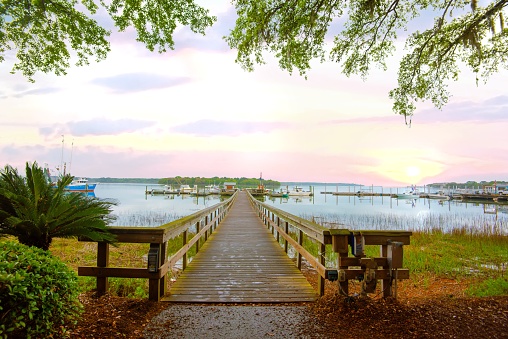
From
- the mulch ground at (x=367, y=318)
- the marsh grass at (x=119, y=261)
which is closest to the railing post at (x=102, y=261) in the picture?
the mulch ground at (x=367, y=318)

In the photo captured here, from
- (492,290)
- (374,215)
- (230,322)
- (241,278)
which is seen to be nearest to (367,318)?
(230,322)

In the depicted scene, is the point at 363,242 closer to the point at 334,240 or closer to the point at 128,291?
the point at 334,240

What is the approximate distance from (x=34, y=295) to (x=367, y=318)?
11.8 feet

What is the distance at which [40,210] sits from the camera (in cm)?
378

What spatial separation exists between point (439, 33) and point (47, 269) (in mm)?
10924

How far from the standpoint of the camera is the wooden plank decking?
16.7ft

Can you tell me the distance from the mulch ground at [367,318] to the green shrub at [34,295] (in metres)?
0.36

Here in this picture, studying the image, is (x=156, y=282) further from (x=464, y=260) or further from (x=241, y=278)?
(x=464, y=260)

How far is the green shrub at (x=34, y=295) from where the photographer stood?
2.52m

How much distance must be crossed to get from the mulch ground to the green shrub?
363 millimetres

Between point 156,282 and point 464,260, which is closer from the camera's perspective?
point 156,282

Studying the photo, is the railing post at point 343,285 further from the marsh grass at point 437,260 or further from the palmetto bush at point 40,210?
the marsh grass at point 437,260

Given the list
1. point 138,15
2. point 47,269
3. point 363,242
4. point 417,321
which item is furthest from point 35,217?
point 138,15

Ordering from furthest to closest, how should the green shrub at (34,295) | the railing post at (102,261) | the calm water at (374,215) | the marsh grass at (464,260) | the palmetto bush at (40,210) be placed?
the calm water at (374,215) → the marsh grass at (464,260) → the railing post at (102,261) → the palmetto bush at (40,210) → the green shrub at (34,295)
